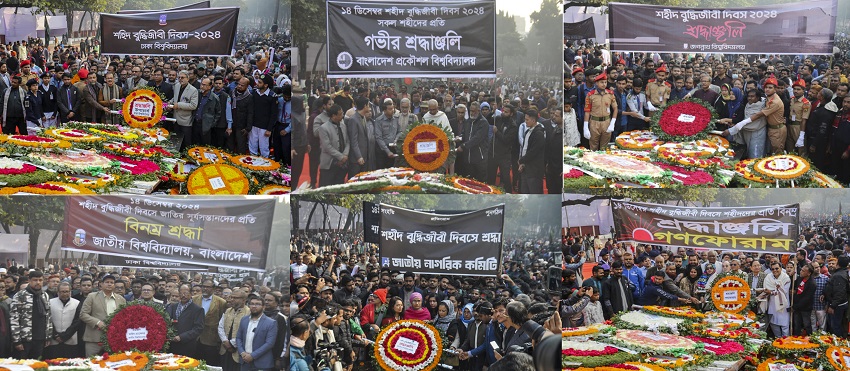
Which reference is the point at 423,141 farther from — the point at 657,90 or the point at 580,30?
the point at 657,90

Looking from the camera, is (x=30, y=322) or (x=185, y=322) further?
(x=185, y=322)

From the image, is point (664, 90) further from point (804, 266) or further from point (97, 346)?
point (97, 346)

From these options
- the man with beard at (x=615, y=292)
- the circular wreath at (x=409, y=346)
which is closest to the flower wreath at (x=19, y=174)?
the circular wreath at (x=409, y=346)

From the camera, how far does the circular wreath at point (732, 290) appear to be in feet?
37.4

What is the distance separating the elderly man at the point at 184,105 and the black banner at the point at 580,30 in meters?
4.49

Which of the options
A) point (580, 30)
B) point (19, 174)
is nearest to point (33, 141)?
point (19, 174)

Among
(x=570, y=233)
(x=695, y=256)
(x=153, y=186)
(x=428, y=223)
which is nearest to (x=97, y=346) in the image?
(x=153, y=186)

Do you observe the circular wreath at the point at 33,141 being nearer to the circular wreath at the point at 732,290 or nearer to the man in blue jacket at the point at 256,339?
the man in blue jacket at the point at 256,339

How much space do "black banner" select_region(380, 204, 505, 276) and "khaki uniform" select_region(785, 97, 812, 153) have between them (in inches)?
141

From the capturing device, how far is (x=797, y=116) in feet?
37.0

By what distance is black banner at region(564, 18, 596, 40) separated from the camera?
11.0 meters

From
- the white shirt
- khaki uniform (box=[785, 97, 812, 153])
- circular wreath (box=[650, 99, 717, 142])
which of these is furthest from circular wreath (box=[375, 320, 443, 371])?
khaki uniform (box=[785, 97, 812, 153])

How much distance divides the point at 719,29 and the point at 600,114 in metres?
1.72

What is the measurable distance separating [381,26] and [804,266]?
19.0ft
